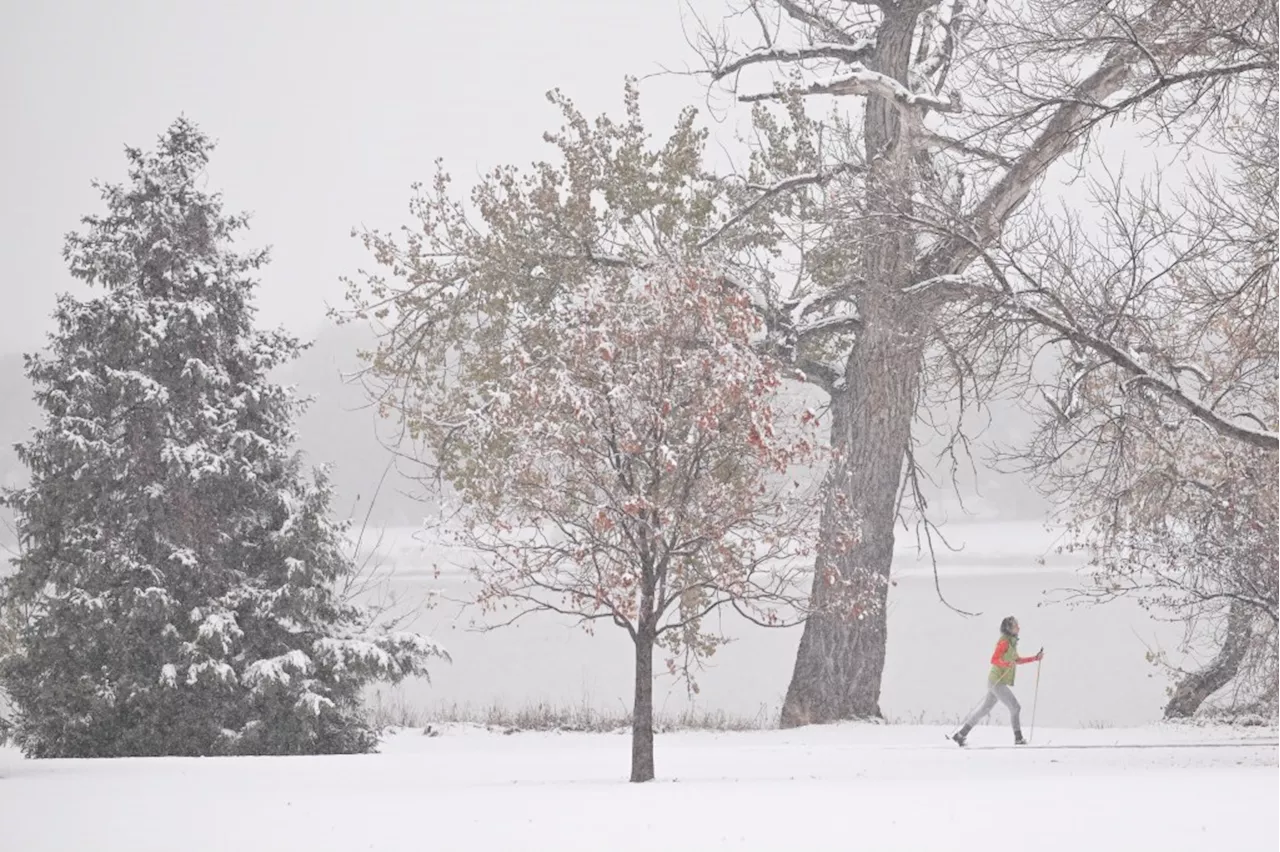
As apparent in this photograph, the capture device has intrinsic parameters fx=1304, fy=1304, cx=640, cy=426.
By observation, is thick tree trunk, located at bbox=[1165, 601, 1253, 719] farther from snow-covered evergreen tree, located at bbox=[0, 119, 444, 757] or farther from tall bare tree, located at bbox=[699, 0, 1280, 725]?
snow-covered evergreen tree, located at bbox=[0, 119, 444, 757]

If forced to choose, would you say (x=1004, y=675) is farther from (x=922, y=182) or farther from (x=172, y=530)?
(x=172, y=530)

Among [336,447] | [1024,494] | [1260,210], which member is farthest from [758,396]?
[1024,494]

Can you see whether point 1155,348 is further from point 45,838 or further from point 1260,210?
point 45,838

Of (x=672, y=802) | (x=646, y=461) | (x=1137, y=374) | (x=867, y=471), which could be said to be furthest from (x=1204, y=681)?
(x=672, y=802)

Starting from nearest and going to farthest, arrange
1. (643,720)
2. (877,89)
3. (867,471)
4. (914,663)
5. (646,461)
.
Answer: (643,720) < (646,461) < (877,89) < (867,471) < (914,663)

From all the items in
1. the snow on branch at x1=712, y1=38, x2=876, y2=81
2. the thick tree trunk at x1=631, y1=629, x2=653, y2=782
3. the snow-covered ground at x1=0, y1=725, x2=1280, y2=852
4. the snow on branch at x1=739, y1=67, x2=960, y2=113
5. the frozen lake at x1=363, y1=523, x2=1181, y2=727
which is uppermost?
the snow on branch at x1=712, y1=38, x2=876, y2=81

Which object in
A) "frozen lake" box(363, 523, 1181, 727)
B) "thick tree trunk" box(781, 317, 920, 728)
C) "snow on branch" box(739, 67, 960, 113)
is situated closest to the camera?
"snow on branch" box(739, 67, 960, 113)

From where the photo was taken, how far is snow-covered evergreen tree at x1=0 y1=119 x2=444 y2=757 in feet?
47.6

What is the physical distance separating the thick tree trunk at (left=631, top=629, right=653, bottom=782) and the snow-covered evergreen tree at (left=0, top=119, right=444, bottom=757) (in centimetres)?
472

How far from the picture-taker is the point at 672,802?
966 cm

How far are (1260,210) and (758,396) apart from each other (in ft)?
19.6

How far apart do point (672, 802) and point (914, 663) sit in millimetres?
31163

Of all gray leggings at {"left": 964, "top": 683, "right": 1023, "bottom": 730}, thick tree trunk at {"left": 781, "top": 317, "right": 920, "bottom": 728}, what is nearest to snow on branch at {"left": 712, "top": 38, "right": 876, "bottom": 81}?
thick tree trunk at {"left": 781, "top": 317, "right": 920, "bottom": 728}

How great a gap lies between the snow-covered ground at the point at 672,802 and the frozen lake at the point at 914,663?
7.03 m
